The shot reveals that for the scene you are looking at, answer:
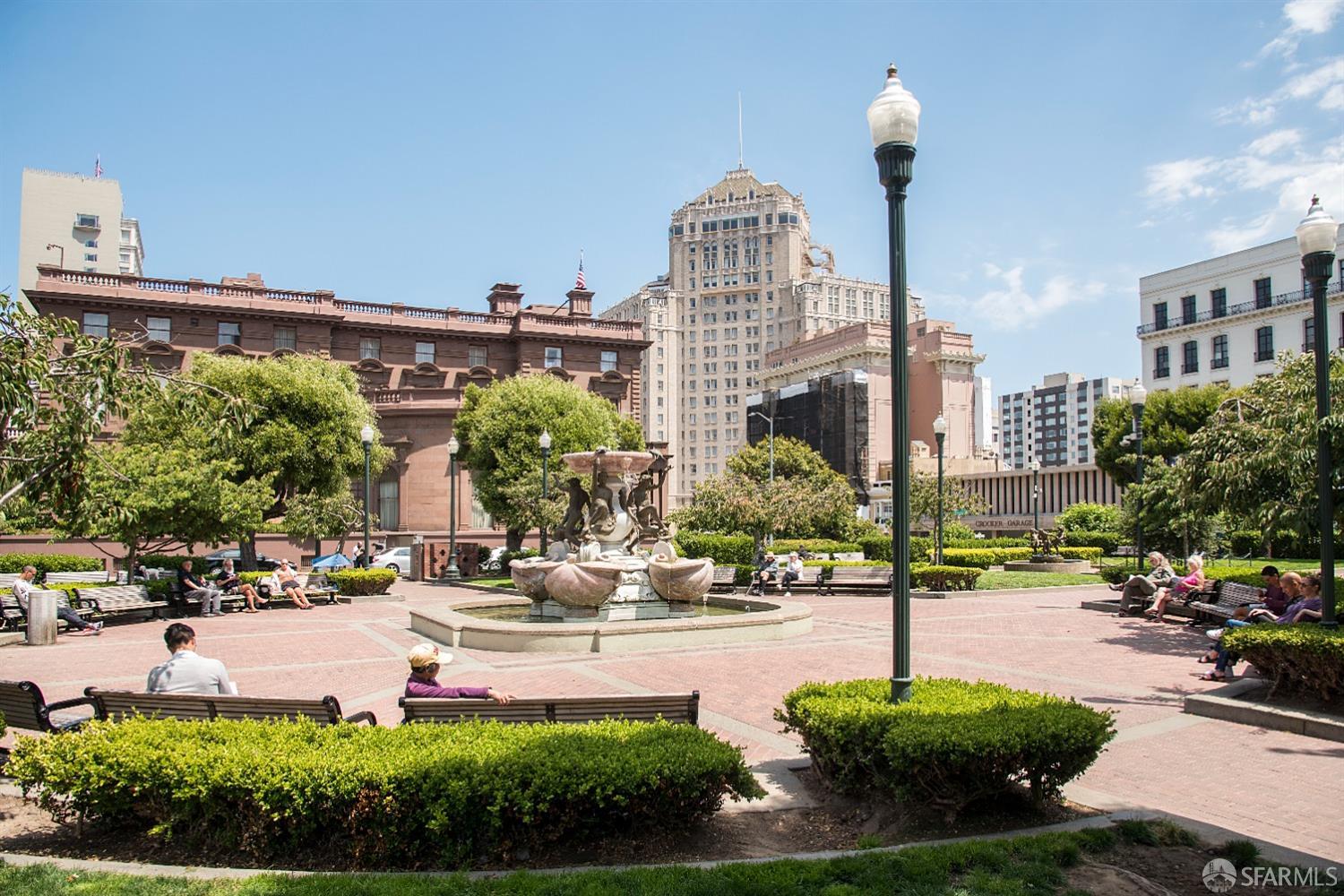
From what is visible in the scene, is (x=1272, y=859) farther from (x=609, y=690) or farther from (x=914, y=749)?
(x=609, y=690)

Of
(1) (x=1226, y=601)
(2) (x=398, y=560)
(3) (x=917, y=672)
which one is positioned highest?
(1) (x=1226, y=601)

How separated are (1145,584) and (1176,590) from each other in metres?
0.88

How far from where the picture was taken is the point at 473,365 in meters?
52.0

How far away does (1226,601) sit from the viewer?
49.5ft

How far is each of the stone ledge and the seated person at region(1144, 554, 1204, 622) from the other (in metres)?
7.67

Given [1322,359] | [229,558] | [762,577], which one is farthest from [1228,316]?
[229,558]

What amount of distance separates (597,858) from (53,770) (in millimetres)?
3175

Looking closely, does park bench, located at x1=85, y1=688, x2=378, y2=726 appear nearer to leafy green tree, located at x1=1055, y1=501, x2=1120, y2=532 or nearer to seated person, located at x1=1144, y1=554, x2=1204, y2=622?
seated person, located at x1=1144, y1=554, x2=1204, y2=622

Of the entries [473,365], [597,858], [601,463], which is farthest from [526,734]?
[473,365]

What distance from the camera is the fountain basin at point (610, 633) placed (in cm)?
1322

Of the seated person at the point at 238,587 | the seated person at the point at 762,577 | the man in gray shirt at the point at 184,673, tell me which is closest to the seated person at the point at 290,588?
the seated person at the point at 238,587

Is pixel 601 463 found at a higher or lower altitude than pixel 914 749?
higher
